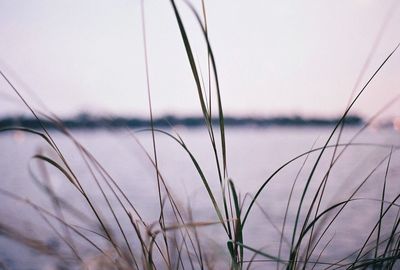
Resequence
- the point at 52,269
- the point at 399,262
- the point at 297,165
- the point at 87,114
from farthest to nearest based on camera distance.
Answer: the point at 297,165
the point at 52,269
the point at 399,262
the point at 87,114

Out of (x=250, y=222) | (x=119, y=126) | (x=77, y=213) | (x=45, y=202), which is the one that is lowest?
(x=77, y=213)

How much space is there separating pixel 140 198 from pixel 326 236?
13.8ft

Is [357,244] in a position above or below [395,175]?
above

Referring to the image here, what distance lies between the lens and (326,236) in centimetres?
307

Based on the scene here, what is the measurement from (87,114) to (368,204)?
5.83m

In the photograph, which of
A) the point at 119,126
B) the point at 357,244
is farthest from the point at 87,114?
the point at 357,244

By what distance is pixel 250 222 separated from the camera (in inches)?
186

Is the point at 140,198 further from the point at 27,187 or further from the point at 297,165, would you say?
the point at 297,165

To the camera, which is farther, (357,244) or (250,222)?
(250,222)

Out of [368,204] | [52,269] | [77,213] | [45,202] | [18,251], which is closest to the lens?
[77,213]

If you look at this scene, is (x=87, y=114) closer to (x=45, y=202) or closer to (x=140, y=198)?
(x=45, y=202)

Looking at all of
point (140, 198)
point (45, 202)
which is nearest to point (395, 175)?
point (45, 202)

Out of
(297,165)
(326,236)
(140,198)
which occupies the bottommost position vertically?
(326,236)

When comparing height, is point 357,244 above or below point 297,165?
below
